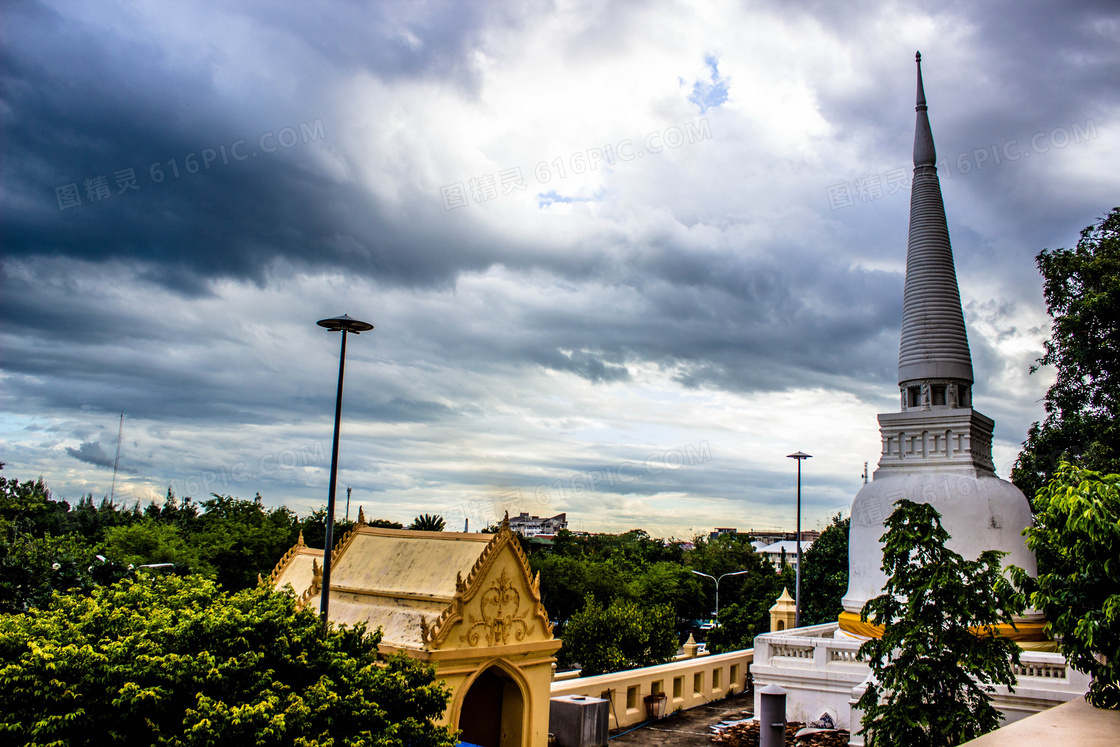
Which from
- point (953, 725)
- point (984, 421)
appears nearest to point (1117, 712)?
point (953, 725)

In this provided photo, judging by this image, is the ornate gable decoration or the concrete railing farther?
the concrete railing

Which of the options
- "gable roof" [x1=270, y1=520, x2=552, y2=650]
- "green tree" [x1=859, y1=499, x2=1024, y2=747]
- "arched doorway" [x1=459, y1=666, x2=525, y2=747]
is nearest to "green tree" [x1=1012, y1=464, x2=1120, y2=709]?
"green tree" [x1=859, y1=499, x2=1024, y2=747]

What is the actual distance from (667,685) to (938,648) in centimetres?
1060

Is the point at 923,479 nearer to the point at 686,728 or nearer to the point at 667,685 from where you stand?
the point at 667,685

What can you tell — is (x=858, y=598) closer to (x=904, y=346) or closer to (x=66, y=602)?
(x=904, y=346)

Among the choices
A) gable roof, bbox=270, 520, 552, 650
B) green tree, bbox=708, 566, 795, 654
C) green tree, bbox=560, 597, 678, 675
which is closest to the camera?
gable roof, bbox=270, 520, 552, 650

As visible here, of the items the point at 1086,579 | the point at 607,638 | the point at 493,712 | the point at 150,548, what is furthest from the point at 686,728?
the point at 150,548

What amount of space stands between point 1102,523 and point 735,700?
1617cm

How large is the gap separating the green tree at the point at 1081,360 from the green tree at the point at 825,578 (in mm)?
16066

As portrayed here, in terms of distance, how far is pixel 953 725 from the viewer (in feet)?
37.1

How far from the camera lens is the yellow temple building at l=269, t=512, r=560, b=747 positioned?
13.2m

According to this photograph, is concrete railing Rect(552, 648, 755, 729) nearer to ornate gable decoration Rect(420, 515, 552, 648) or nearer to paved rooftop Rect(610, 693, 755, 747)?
paved rooftop Rect(610, 693, 755, 747)

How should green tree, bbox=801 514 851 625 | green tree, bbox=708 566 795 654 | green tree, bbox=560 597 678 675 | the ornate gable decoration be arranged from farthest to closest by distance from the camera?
green tree, bbox=708 566 795 654 < green tree, bbox=801 514 851 625 < green tree, bbox=560 597 678 675 < the ornate gable decoration

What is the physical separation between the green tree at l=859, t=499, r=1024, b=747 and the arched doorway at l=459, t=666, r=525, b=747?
646cm
